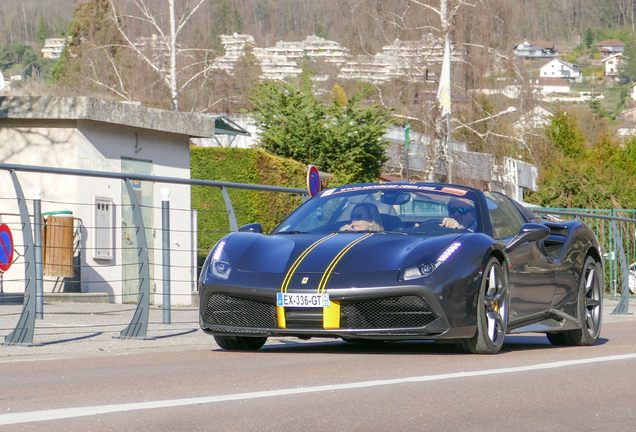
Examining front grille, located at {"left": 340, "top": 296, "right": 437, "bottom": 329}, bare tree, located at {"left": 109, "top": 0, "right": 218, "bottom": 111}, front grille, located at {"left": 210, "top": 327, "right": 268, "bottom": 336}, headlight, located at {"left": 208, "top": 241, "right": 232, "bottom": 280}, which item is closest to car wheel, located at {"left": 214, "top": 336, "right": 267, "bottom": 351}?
front grille, located at {"left": 210, "top": 327, "right": 268, "bottom": 336}

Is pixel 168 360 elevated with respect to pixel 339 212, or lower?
lower

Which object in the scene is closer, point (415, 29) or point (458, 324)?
point (458, 324)

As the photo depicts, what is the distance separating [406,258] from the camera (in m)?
7.31

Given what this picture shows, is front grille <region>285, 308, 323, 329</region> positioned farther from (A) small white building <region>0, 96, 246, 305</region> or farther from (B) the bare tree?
(B) the bare tree

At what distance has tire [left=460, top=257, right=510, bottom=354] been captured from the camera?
7551 millimetres

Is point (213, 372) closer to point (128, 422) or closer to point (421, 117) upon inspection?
point (128, 422)

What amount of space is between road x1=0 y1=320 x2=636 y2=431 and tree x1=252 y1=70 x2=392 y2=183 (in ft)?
66.9

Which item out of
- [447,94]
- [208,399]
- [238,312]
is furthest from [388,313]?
[447,94]

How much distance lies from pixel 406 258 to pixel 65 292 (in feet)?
28.0

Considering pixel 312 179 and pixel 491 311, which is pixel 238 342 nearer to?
pixel 491 311

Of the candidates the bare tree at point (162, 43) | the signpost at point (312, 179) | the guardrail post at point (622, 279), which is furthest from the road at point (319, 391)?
the bare tree at point (162, 43)

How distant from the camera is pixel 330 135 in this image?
93.8ft

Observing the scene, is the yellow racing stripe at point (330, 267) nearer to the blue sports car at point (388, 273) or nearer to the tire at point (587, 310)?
the blue sports car at point (388, 273)

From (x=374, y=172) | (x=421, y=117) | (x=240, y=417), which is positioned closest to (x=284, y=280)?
(x=240, y=417)
